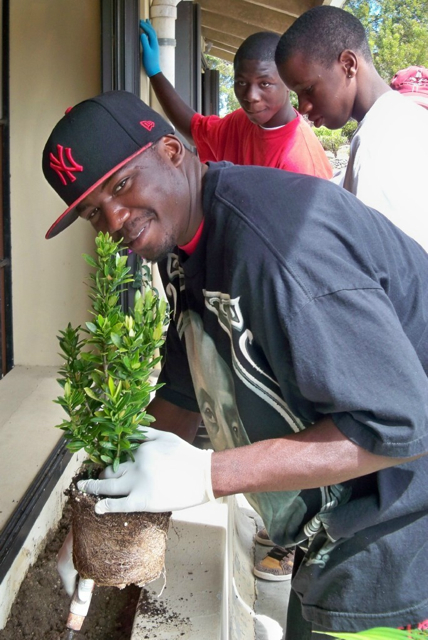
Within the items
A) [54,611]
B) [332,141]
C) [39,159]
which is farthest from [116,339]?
[332,141]

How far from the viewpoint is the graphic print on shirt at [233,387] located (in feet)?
4.64

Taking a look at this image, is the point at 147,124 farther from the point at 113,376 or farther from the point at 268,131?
the point at 268,131

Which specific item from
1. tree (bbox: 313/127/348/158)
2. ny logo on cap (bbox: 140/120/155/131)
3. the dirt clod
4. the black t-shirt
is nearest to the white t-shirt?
the black t-shirt

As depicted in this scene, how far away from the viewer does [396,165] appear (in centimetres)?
215

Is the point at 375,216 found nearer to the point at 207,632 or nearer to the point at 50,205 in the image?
the point at 207,632

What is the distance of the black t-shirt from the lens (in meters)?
1.22

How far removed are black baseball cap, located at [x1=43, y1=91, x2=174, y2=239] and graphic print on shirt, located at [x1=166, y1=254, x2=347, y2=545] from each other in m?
0.35

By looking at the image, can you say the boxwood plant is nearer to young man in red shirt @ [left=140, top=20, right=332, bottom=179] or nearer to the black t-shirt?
the black t-shirt

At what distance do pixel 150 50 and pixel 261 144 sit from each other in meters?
1.07

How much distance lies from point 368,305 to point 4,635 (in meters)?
1.73

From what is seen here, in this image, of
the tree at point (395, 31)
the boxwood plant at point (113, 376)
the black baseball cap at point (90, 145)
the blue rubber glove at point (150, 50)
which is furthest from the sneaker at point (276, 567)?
the tree at point (395, 31)

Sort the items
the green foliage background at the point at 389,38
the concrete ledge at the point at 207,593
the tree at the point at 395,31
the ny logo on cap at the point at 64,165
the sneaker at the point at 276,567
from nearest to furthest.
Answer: the ny logo on cap at the point at 64,165 → the concrete ledge at the point at 207,593 → the sneaker at the point at 276,567 → the green foliage background at the point at 389,38 → the tree at the point at 395,31

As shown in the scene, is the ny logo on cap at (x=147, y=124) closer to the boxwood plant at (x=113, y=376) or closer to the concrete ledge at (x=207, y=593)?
the boxwood plant at (x=113, y=376)

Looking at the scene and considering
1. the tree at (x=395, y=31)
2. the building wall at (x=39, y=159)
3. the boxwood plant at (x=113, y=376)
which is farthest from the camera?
the tree at (x=395, y=31)
